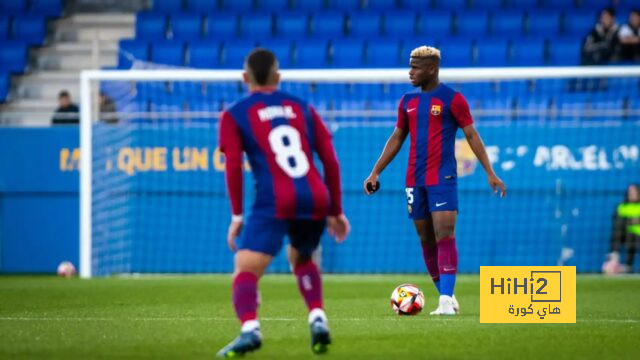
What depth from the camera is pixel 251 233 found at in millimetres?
6590

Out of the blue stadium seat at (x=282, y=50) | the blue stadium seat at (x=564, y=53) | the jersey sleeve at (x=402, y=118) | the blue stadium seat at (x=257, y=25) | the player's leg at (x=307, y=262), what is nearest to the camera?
the player's leg at (x=307, y=262)

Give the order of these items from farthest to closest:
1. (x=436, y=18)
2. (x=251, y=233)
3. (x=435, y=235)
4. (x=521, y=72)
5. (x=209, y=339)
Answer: (x=436, y=18), (x=521, y=72), (x=435, y=235), (x=209, y=339), (x=251, y=233)

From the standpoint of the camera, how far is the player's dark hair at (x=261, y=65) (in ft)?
22.0

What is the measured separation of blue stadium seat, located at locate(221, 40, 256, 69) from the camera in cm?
1984

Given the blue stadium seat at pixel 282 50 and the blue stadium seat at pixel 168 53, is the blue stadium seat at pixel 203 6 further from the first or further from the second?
the blue stadium seat at pixel 282 50

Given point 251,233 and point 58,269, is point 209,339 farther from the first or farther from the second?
point 58,269

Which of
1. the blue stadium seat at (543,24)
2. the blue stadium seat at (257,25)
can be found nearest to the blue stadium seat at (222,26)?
the blue stadium seat at (257,25)

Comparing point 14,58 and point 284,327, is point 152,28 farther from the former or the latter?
point 284,327

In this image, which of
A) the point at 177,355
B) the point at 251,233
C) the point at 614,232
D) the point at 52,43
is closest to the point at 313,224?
the point at 251,233

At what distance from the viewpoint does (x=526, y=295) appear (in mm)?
8375

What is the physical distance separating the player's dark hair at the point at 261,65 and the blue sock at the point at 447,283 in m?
3.28

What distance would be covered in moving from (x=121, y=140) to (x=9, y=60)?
4026mm

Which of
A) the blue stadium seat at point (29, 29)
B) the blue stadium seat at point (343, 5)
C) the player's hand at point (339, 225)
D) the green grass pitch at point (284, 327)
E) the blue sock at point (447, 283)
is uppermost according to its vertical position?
the blue stadium seat at point (343, 5)

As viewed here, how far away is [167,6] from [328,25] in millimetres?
3124
